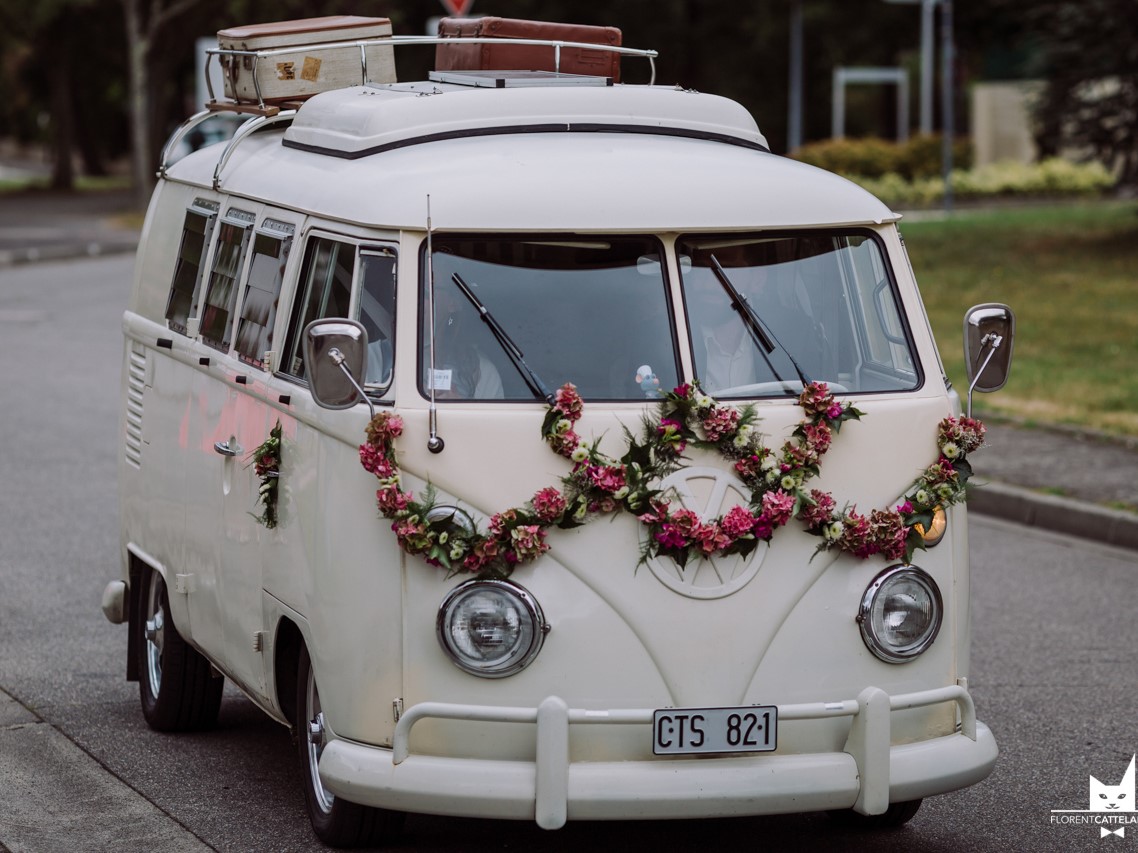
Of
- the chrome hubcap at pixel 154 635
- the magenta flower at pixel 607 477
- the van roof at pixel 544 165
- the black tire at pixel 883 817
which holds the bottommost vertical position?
the black tire at pixel 883 817

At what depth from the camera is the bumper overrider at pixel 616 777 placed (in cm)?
520

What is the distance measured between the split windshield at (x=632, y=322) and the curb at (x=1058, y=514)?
19.0 feet

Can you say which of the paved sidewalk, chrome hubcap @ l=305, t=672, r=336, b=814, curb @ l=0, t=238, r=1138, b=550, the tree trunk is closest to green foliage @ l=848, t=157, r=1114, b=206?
the tree trunk

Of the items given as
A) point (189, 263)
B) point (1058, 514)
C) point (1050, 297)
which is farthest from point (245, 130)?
point (1050, 297)

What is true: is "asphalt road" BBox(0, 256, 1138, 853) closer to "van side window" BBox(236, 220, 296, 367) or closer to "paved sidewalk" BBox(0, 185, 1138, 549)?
"paved sidewalk" BBox(0, 185, 1138, 549)

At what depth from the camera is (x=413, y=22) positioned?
2346 inches

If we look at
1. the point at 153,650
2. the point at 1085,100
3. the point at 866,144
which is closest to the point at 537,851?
the point at 153,650

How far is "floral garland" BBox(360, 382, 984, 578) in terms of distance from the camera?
17.4 ft

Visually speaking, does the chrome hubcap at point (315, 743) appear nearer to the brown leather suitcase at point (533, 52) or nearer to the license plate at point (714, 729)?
the license plate at point (714, 729)

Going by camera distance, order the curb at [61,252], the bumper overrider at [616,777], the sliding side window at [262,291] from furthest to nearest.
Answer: the curb at [61,252]
the sliding side window at [262,291]
the bumper overrider at [616,777]

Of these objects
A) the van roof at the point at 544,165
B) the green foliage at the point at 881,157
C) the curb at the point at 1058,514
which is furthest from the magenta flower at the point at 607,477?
the green foliage at the point at 881,157

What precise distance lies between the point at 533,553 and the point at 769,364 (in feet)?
3.16

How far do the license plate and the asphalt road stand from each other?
85 centimetres

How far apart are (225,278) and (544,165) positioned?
156 centimetres
